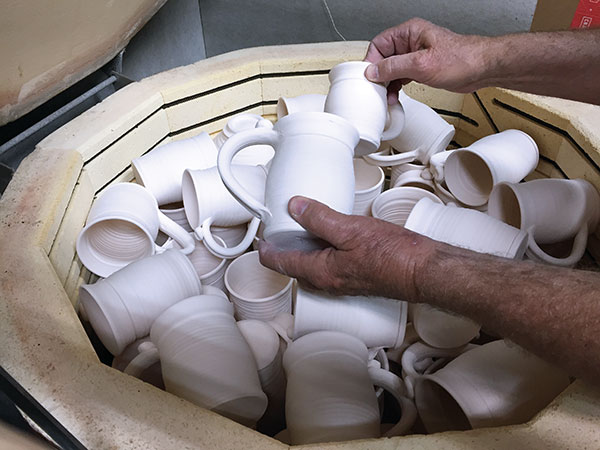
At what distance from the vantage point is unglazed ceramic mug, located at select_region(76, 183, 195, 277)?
125 cm

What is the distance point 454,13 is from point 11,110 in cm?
281

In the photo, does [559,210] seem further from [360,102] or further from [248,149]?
[248,149]

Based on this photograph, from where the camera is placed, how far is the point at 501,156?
134 cm

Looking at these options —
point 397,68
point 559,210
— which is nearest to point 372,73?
point 397,68

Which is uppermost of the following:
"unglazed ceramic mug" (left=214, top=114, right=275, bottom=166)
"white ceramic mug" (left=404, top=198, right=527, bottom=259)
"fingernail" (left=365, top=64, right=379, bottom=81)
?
"fingernail" (left=365, top=64, right=379, bottom=81)

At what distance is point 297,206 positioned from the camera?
0.87 m

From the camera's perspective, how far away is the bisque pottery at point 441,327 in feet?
3.37

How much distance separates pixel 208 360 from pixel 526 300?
1.82 feet

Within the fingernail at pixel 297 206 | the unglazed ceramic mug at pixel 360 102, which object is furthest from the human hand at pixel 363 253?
the unglazed ceramic mug at pixel 360 102

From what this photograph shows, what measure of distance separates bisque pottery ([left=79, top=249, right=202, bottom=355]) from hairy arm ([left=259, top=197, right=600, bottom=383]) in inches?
10.3

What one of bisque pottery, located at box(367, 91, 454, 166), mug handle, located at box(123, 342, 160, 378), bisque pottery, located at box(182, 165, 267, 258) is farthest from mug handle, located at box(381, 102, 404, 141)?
mug handle, located at box(123, 342, 160, 378)

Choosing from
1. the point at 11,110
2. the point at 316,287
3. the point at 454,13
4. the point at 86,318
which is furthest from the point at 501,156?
the point at 454,13

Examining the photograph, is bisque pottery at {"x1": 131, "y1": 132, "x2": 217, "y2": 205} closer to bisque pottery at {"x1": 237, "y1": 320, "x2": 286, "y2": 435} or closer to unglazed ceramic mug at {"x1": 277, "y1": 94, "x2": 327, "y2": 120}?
unglazed ceramic mug at {"x1": 277, "y1": 94, "x2": 327, "y2": 120}

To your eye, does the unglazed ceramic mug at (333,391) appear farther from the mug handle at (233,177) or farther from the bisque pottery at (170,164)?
the bisque pottery at (170,164)
